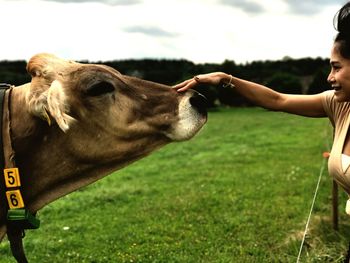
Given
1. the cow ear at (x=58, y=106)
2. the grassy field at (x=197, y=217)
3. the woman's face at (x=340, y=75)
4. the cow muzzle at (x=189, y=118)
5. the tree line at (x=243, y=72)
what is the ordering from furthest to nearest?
the tree line at (x=243, y=72)
the grassy field at (x=197, y=217)
the woman's face at (x=340, y=75)
the cow muzzle at (x=189, y=118)
the cow ear at (x=58, y=106)

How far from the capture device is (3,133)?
3.14 metres

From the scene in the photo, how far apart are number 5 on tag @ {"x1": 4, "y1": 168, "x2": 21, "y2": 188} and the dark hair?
2.25m

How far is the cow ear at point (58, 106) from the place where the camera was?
2.93m

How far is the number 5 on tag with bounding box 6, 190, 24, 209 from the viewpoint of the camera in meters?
3.04

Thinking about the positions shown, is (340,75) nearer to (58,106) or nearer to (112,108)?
(112,108)

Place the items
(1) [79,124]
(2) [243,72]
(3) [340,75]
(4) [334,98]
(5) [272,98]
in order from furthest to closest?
1. (2) [243,72]
2. (5) [272,98]
3. (4) [334,98]
4. (3) [340,75]
5. (1) [79,124]

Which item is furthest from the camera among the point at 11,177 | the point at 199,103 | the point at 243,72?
the point at 243,72

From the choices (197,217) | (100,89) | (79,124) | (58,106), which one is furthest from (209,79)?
(197,217)

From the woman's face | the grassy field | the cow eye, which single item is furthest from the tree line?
the cow eye

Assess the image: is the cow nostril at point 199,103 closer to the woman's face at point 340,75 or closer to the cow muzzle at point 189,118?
the cow muzzle at point 189,118

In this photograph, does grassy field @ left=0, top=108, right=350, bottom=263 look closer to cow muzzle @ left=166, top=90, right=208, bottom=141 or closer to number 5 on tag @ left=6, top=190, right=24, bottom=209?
cow muzzle @ left=166, top=90, right=208, bottom=141

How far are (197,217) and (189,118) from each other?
5.49m

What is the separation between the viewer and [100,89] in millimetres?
3293

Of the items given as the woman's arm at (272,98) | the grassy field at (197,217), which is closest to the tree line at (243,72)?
the grassy field at (197,217)
